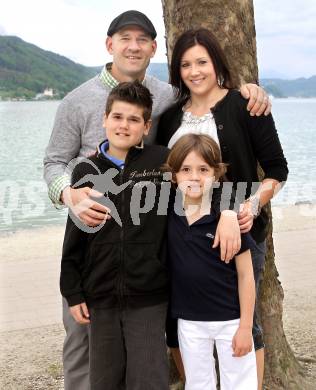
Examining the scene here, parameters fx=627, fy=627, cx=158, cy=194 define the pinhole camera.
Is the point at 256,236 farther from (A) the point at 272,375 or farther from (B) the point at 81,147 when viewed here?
(A) the point at 272,375

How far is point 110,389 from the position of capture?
3.09 meters

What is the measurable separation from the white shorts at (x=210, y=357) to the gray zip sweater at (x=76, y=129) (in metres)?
1.00

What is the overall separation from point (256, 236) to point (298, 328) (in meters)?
3.02

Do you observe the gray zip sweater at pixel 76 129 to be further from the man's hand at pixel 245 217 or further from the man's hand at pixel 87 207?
the man's hand at pixel 245 217

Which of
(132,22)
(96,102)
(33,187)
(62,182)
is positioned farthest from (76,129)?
(33,187)

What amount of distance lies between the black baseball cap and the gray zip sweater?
1.04 feet

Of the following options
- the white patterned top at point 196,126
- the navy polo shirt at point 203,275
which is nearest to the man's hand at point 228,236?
the navy polo shirt at point 203,275

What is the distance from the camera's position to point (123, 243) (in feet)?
9.79

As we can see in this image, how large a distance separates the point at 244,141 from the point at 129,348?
1.17 meters

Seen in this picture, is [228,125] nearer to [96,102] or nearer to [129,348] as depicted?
[96,102]

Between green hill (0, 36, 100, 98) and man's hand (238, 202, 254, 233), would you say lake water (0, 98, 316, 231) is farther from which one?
green hill (0, 36, 100, 98)

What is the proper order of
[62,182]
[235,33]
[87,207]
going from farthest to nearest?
[235,33] → [62,182] → [87,207]

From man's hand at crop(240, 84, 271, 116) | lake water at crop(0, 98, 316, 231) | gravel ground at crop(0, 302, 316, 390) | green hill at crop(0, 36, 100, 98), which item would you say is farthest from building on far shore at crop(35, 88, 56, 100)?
man's hand at crop(240, 84, 271, 116)

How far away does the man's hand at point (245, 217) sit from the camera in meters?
3.00
